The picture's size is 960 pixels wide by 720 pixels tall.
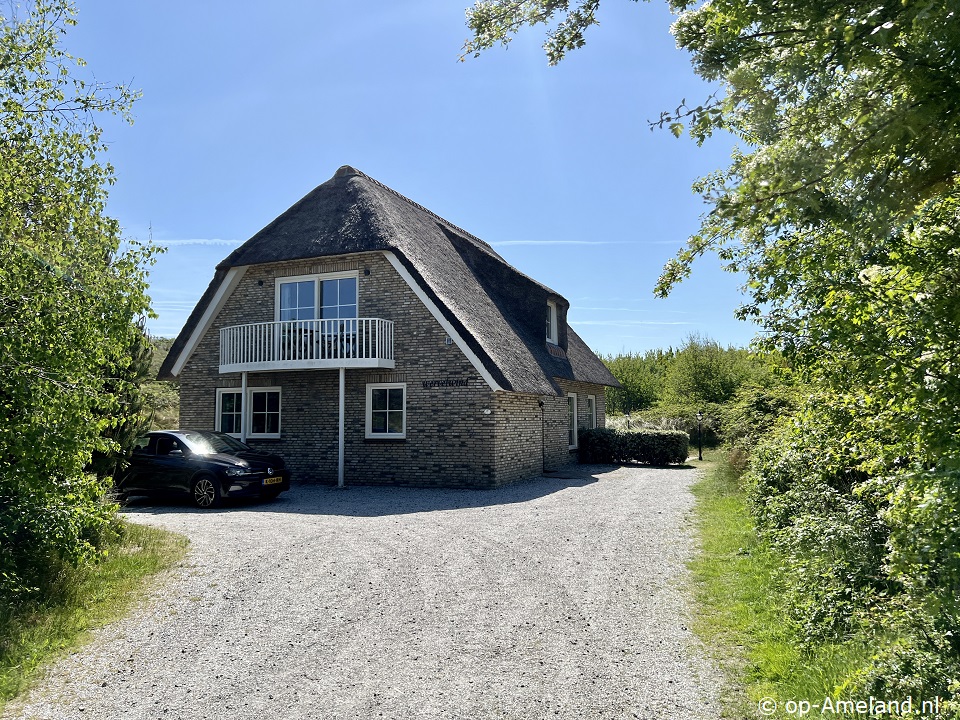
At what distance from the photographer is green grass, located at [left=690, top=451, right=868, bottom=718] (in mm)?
4102

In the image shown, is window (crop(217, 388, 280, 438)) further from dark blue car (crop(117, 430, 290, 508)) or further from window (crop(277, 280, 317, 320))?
dark blue car (crop(117, 430, 290, 508))

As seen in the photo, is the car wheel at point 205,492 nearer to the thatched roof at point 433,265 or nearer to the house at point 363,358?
the house at point 363,358

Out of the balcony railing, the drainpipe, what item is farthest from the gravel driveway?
the drainpipe

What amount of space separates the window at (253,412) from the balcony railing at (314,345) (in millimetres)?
1234

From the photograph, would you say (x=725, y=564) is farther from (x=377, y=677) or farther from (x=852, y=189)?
(x=852, y=189)

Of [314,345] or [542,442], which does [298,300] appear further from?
[542,442]

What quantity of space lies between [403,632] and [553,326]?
1749cm

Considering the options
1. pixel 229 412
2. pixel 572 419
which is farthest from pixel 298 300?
pixel 572 419

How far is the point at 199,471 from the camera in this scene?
12367 mm

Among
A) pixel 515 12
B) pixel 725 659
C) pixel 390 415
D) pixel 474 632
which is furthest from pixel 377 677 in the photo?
pixel 390 415

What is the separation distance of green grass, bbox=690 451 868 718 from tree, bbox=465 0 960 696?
427 mm

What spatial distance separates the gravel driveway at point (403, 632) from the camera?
13.9ft

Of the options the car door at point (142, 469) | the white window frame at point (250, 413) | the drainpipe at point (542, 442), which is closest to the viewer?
the car door at point (142, 469)

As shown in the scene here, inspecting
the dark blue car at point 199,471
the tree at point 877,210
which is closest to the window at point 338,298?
the dark blue car at point 199,471
